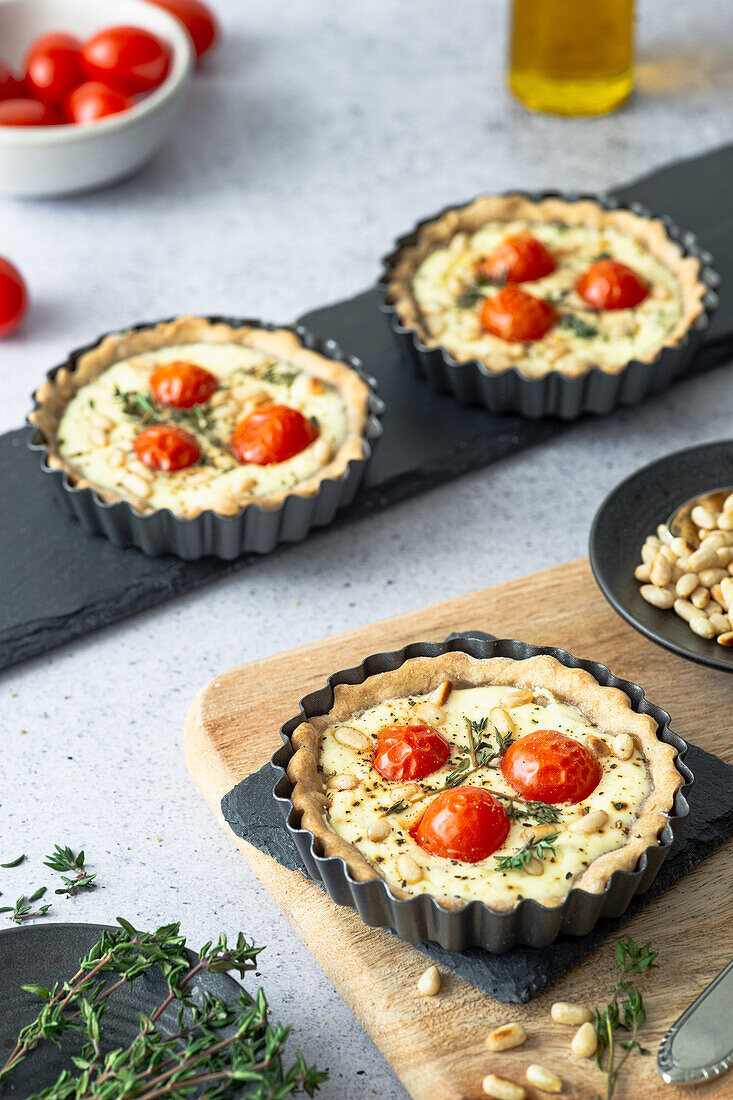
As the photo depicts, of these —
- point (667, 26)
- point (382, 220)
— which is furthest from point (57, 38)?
point (667, 26)

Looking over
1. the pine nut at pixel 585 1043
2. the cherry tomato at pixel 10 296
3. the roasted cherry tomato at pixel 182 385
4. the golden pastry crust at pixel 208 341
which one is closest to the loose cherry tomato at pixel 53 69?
the cherry tomato at pixel 10 296

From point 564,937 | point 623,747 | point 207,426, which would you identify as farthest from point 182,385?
point 564,937

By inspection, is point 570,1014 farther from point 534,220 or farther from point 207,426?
point 534,220

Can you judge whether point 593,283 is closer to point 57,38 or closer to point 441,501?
point 441,501

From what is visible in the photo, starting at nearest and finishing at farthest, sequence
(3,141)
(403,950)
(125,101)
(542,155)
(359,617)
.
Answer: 1. (403,950)
2. (359,617)
3. (3,141)
4. (125,101)
5. (542,155)

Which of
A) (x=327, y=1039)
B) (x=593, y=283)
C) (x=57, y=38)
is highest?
(x=57, y=38)

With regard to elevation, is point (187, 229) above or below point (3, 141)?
below

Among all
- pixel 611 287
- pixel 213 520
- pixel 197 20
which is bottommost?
pixel 213 520

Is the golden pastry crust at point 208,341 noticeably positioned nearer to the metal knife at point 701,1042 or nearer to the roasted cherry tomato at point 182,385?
the roasted cherry tomato at point 182,385
